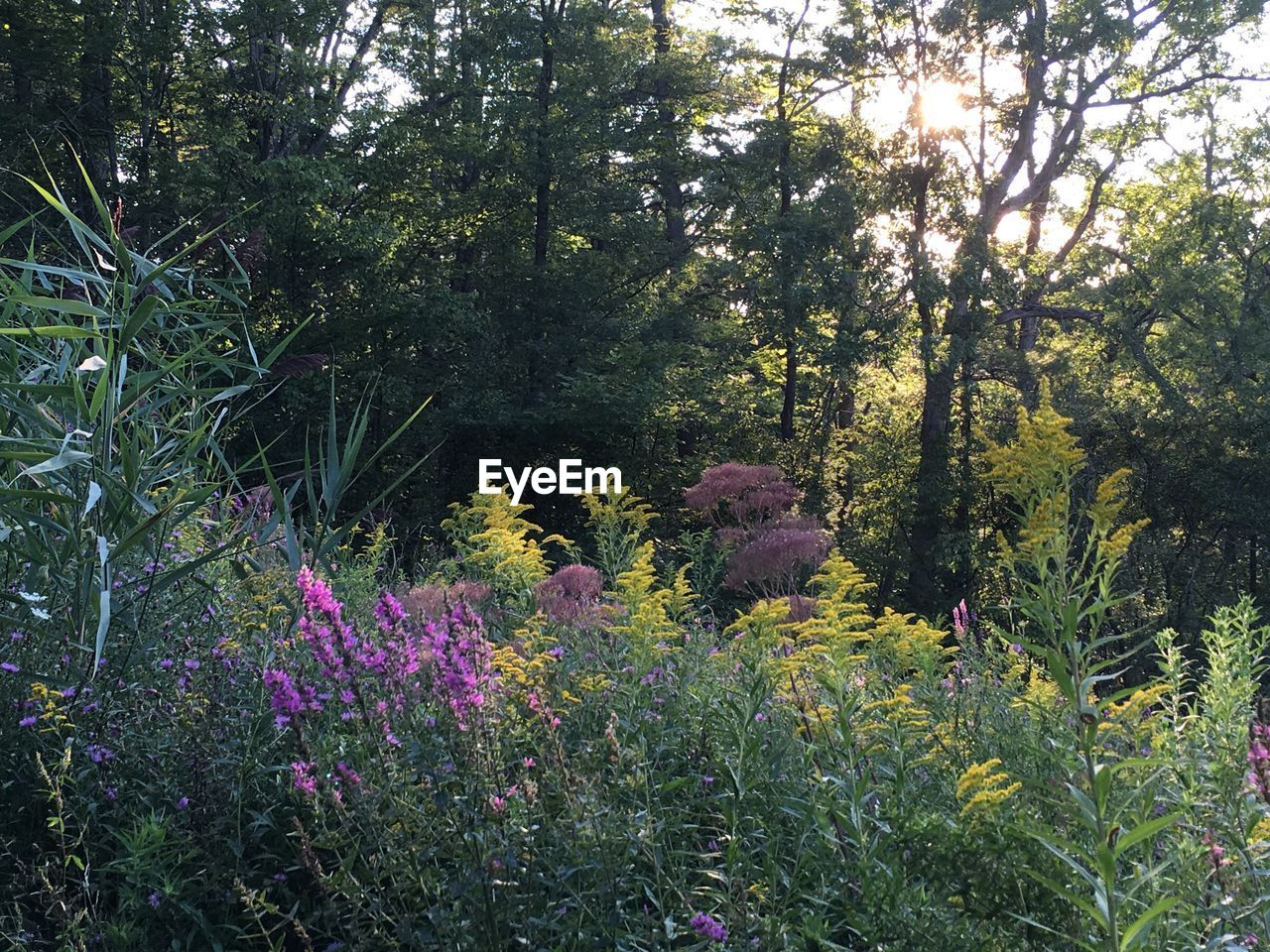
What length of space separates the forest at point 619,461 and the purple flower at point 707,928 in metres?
0.07

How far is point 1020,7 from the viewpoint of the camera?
1402 centimetres

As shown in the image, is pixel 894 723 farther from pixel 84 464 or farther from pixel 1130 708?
pixel 84 464

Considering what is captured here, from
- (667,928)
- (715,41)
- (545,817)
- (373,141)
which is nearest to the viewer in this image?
(667,928)

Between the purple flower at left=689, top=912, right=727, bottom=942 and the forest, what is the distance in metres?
0.07

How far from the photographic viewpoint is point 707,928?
6.61 feet

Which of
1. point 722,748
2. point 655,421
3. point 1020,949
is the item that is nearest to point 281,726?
point 722,748

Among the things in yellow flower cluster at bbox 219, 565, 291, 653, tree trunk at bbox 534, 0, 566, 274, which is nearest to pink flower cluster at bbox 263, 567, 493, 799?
yellow flower cluster at bbox 219, 565, 291, 653

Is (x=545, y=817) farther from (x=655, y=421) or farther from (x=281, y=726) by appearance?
(x=655, y=421)

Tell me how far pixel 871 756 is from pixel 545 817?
1056 millimetres

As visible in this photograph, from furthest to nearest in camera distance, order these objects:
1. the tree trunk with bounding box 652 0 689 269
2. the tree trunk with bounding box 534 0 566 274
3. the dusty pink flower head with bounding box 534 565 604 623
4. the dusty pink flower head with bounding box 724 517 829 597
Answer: the tree trunk with bounding box 652 0 689 269 < the tree trunk with bounding box 534 0 566 274 < the dusty pink flower head with bounding box 724 517 829 597 < the dusty pink flower head with bounding box 534 565 604 623

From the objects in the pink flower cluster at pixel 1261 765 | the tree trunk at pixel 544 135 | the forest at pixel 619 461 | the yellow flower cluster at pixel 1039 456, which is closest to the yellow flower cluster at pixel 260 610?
the forest at pixel 619 461

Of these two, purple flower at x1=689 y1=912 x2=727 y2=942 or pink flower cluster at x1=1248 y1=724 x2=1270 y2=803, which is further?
pink flower cluster at x1=1248 y1=724 x2=1270 y2=803

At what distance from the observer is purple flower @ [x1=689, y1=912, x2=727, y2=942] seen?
2.00m

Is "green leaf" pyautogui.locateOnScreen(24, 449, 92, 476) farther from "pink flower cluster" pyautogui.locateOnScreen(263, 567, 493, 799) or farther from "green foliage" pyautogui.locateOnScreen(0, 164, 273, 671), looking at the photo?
"pink flower cluster" pyautogui.locateOnScreen(263, 567, 493, 799)
